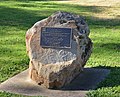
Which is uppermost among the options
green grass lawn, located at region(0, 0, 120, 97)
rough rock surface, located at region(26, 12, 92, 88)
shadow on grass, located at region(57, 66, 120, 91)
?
rough rock surface, located at region(26, 12, 92, 88)

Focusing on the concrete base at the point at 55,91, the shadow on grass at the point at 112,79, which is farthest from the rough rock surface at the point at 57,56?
the shadow on grass at the point at 112,79

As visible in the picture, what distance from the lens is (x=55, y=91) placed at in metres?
7.22

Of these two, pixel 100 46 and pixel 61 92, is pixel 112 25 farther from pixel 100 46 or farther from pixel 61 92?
pixel 61 92

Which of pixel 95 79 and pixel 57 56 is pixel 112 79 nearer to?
pixel 95 79

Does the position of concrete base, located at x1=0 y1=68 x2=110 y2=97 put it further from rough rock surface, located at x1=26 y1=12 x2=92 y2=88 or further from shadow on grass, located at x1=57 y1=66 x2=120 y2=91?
rough rock surface, located at x1=26 y1=12 x2=92 y2=88

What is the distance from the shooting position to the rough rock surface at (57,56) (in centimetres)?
731

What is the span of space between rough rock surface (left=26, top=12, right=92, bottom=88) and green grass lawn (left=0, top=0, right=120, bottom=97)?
1.72 ft

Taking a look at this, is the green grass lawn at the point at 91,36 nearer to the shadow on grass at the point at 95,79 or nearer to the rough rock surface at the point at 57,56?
the shadow on grass at the point at 95,79

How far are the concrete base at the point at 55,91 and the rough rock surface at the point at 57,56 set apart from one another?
0.11m

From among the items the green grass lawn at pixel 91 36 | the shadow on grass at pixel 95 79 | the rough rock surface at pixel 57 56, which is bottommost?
the green grass lawn at pixel 91 36

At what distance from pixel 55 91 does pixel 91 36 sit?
551cm

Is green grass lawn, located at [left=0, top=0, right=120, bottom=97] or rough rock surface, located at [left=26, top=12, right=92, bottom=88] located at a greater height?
rough rock surface, located at [left=26, top=12, right=92, bottom=88]

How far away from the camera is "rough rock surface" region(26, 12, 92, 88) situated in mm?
7309

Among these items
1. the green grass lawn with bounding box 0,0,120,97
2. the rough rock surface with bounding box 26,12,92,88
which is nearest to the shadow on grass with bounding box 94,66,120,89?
the green grass lawn with bounding box 0,0,120,97
